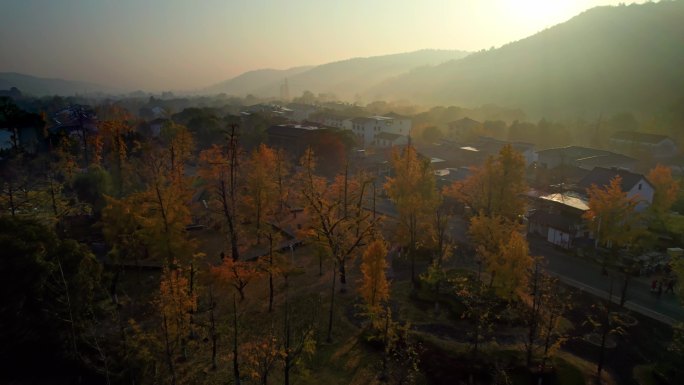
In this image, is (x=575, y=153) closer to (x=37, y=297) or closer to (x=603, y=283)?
(x=603, y=283)

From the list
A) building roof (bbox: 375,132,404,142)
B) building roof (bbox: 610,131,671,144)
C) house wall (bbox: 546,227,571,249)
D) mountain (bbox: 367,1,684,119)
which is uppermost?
mountain (bbox: 367,1,684,119)

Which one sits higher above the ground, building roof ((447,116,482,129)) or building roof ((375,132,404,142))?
building roof ((447,116,482,129))

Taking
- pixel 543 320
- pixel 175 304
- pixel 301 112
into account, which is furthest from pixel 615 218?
pixel 301 112

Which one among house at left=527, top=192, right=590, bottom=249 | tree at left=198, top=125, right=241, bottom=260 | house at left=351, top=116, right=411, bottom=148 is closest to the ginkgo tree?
house at left=527, top=192, right=590, bottom=249

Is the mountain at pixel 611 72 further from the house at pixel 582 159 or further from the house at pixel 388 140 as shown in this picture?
the house at pixel 388 140

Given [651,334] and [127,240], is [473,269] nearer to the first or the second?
[651,334]

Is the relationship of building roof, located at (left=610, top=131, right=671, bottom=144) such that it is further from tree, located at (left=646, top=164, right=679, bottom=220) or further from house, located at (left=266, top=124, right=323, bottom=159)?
house, located at (left=266, top=124, right=323, bottom=159)
